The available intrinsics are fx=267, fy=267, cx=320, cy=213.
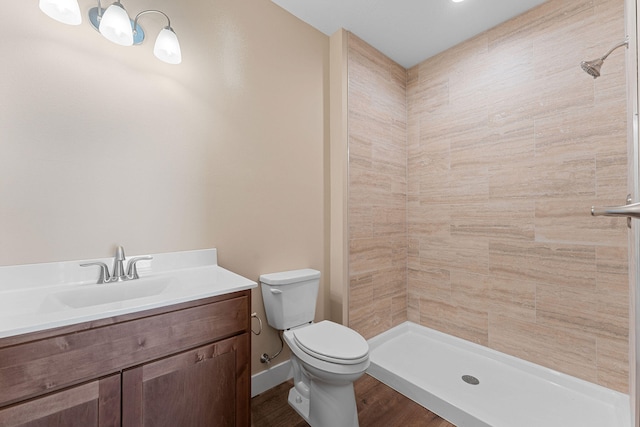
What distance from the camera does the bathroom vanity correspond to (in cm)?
71

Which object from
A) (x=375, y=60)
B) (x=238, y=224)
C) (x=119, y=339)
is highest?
(x=375, y=60)

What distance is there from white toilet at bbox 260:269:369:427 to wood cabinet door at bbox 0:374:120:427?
78 centimetres

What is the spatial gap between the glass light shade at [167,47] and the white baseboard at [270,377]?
1833mm

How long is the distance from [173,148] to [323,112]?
3.73 feet

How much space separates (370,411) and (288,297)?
0.81m

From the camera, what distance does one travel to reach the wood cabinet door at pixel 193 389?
87 centimetres

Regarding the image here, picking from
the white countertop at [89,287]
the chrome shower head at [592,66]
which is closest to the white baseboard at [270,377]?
the white countertop at [89,287]

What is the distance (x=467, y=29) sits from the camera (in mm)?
2012

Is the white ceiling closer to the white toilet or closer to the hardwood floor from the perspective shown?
the white toilet

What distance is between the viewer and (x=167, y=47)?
1285mm

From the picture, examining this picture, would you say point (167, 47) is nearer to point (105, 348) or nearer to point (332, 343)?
point (105, 348)

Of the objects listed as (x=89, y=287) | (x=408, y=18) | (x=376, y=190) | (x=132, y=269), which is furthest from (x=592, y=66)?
(x=89, y=287)

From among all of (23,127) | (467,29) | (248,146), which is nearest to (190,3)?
(248,146)

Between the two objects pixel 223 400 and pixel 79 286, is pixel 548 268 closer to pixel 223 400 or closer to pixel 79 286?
pixel 223 400
